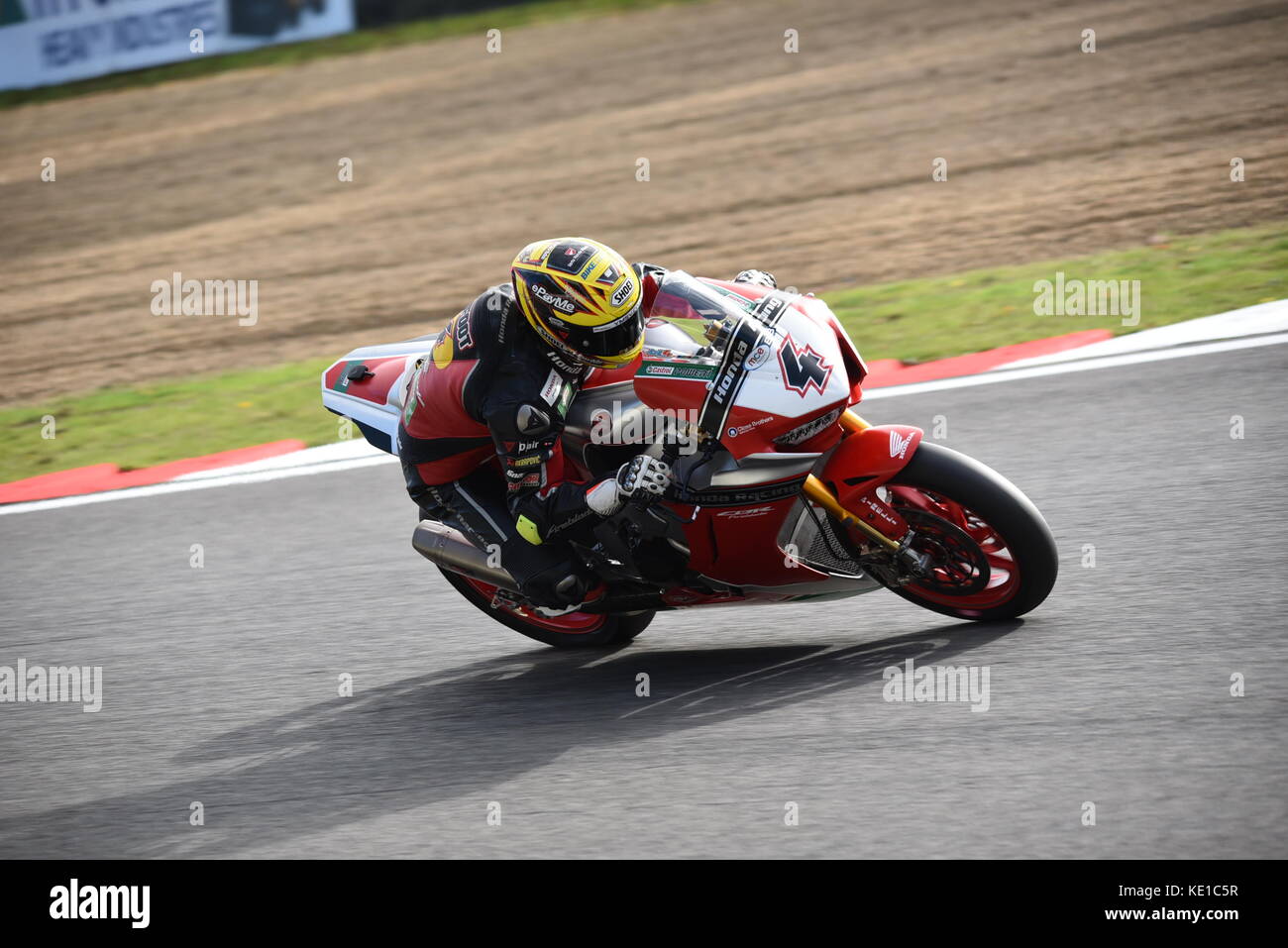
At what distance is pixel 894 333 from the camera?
8.84 m

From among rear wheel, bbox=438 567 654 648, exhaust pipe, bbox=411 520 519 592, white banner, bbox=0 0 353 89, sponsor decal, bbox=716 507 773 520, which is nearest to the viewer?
sponsor decal, bbox=716 507 773 520

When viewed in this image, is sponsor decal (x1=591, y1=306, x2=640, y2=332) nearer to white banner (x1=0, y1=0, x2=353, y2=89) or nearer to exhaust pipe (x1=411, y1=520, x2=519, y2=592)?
exhaust pipe (x1=411, y1=520, x2=519, y2=592)

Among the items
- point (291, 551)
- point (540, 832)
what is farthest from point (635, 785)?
point (291, 551)

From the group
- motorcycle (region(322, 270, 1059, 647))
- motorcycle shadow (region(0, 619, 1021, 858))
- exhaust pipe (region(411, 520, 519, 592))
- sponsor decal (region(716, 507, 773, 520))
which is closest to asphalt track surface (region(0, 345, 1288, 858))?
motorcycle shadow (region(0, 619, 1021, 858))

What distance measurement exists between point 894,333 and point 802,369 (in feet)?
15.1

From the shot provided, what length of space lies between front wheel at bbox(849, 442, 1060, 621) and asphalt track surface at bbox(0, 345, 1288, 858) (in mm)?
138

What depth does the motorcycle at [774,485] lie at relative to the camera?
444cm

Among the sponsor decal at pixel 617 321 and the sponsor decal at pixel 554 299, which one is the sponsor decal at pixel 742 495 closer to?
the sponsor decal at pixel 617 321

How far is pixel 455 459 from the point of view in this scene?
202 inches

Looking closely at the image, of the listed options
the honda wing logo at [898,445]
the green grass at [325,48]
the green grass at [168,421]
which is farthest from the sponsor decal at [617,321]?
the green grass at [325,48]

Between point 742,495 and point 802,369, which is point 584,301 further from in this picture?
point 742,495

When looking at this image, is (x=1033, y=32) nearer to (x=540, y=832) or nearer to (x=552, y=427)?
(x=552, y=427)

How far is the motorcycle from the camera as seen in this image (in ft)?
14.6
